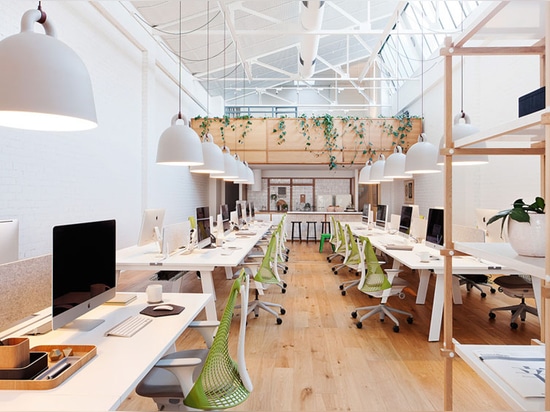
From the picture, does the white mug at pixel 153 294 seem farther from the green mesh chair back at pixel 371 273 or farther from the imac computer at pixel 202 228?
the green mesh chair back at pixel 371 273

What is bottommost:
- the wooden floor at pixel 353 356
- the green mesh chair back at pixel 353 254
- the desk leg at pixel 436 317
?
the wooden floor at pixel 353 356

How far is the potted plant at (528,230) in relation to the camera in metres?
1.36

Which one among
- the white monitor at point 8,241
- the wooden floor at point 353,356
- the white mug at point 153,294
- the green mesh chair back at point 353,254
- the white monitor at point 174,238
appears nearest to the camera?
the white monitor at point 8,241

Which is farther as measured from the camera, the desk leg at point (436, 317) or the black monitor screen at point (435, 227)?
the black monitor screen at point (435, 227)

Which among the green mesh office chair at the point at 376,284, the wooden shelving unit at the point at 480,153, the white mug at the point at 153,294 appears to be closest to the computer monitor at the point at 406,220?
the green mesh office chair at the point at 376,284

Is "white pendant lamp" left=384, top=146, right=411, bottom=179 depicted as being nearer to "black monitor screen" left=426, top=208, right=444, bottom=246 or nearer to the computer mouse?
"black monitor screen" left=426, top=208, right=444, bottom=246

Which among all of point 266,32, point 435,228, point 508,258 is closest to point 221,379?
point 508,258

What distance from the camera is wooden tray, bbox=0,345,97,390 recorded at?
4.29 feet

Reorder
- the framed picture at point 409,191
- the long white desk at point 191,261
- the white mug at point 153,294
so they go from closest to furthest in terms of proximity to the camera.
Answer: the white mug at point 153,294 → the long white desk at point 191,261 → the framed picture at point 409,191

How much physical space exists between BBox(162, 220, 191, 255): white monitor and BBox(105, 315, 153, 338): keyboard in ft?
6.82

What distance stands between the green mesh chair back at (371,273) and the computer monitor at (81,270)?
2885 mm

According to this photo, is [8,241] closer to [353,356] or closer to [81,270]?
[81,270]

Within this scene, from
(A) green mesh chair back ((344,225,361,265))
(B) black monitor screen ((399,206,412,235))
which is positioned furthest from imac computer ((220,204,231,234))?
(B) black monitor screen ((399,206,412,235))

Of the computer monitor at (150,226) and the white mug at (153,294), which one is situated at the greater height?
the computer monitor at (150,226)
